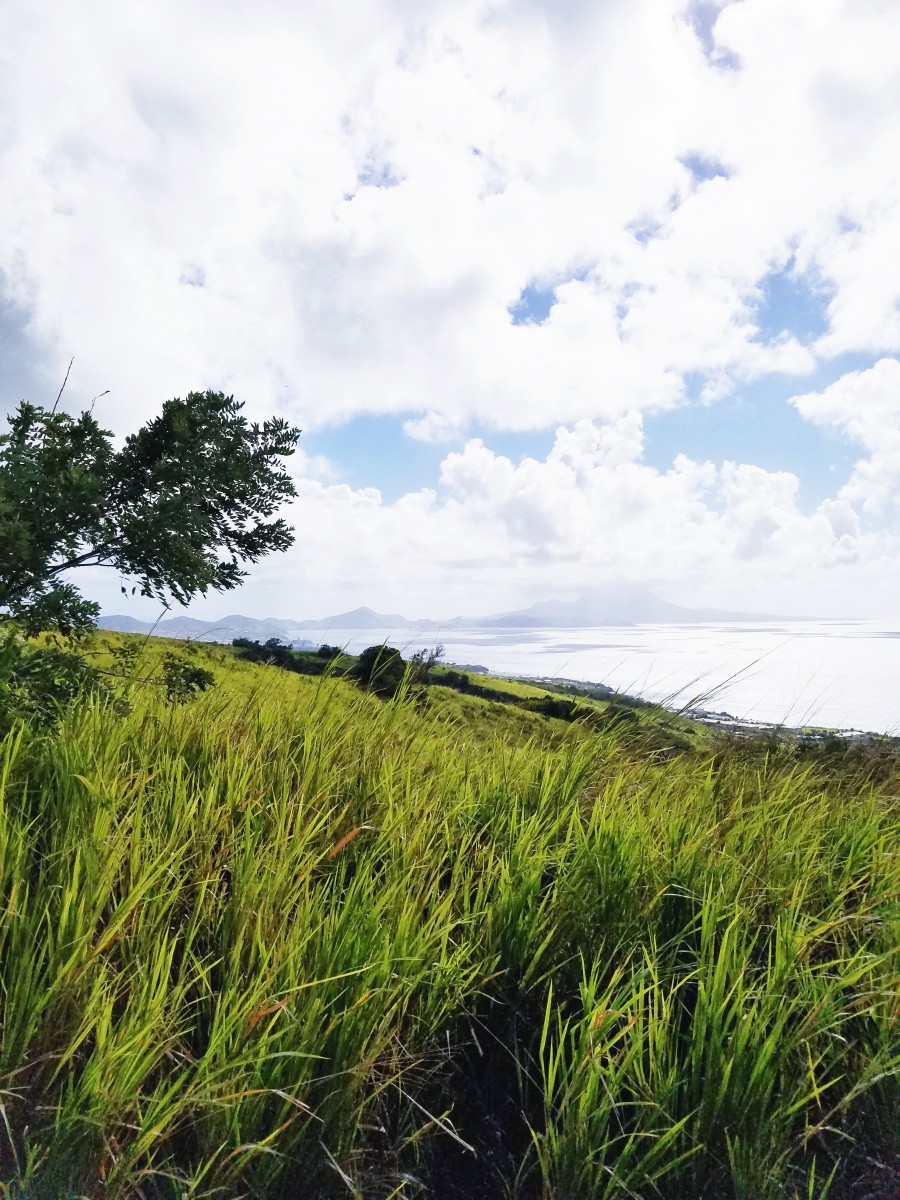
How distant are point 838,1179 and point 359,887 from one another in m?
1.41

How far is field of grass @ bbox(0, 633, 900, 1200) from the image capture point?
1.61m

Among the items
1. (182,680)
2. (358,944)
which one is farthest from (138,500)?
(358,944)

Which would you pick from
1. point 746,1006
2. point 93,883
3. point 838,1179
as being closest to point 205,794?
point 93,883

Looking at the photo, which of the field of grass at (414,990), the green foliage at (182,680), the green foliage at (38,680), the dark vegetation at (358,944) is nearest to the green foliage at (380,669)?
the dark vegetation at (358,944)

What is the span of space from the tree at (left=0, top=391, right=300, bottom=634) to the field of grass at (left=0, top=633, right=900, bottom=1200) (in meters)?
0.63

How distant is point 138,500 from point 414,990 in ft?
8.29

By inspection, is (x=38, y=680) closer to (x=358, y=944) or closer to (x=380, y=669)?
(x=358, y=944)

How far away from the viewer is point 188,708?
12.6ft

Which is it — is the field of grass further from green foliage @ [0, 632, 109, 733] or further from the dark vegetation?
green foliage @ [0, 632, 109, 733]

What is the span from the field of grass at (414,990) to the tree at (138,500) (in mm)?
625

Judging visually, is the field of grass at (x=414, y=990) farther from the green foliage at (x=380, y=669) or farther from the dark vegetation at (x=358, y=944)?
the green foliage at (x=380, y=669)

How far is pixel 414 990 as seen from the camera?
2047 mm

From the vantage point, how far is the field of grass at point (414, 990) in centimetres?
161

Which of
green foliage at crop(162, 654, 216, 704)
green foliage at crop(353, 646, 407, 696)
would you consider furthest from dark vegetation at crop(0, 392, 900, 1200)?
green foliage at crop(353, 646, 407, 696)
